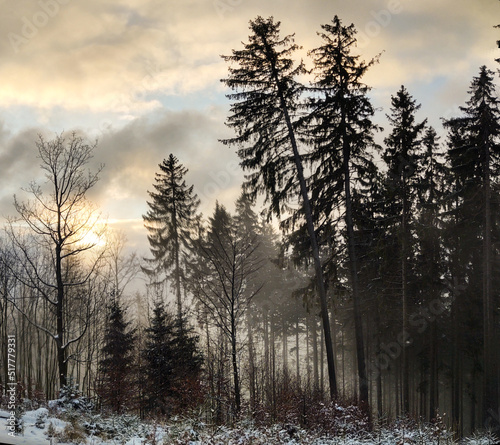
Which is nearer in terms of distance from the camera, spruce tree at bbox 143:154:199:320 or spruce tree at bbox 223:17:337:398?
spruce tree at bbox 223:17:337:398

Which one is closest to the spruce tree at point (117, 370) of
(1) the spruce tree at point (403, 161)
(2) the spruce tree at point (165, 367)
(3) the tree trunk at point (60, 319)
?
(2) the spruce tree at point (165, 367)

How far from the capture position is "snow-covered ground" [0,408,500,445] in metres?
7.42

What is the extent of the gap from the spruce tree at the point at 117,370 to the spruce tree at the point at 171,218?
5.71 m

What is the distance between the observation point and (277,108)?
48.2 feet

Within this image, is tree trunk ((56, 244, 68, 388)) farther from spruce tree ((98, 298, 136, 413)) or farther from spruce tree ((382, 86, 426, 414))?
spruce tree ((382, 86, 426, 414))

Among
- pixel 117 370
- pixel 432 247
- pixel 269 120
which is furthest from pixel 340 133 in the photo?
pixel 117 370

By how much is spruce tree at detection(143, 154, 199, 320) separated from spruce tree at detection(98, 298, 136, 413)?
5.71m

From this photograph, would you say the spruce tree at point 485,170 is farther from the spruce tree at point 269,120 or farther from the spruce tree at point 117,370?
the spruce tree at point 117,370

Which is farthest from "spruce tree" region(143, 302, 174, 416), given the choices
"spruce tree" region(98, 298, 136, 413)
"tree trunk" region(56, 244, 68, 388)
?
"tree trunk" region(56, 244, 68, 388)

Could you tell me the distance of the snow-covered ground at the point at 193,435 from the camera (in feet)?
24.4

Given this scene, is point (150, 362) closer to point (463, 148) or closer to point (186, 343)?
point (186, 343)

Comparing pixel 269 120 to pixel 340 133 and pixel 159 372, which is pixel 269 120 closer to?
pixel 340 133

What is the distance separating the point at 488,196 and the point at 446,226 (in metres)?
5.27

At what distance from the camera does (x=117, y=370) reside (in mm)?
18359
